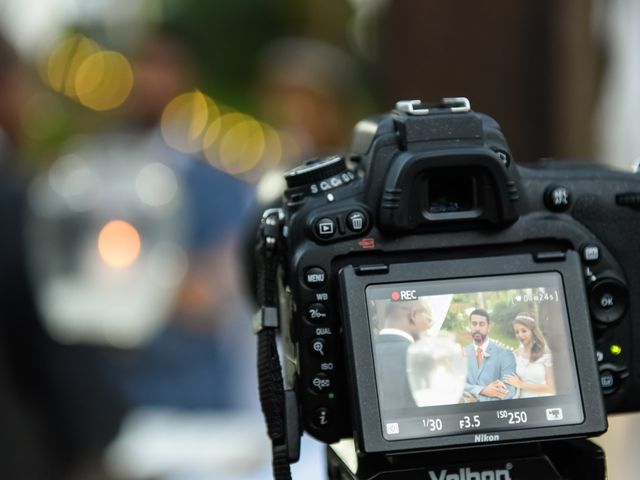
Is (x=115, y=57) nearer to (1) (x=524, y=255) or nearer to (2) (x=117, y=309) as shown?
(2) (x=117, y=309)

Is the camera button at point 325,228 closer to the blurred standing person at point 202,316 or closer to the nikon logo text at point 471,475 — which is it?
the nikon logo text at point 471,475

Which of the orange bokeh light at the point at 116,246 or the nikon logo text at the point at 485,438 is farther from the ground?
the nikon logo text at the point at 485,438

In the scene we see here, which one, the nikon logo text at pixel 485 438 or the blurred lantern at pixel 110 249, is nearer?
the nikon logo text at pixel 485 438

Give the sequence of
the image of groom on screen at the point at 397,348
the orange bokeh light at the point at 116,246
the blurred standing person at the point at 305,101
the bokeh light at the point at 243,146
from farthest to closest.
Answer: the bokeh light at the point at 243,146, the blurred standing person at the point at 305,101, the orange bokeh light at the point at 116,246, the image of groom on screen at the point at 397,348

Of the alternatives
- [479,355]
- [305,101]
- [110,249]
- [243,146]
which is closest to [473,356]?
[479,355]

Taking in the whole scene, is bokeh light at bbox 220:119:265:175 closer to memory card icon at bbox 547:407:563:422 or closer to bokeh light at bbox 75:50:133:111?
bokeh light at bbox 75:50:133:111

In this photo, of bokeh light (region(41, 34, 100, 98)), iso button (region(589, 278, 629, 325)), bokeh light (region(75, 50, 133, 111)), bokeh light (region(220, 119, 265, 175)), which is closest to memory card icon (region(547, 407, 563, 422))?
iso button (region(589, 278, 629, 325))

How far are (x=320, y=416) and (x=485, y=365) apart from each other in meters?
0.29

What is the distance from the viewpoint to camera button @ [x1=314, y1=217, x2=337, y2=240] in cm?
221

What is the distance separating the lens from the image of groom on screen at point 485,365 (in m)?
2.17

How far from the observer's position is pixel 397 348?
2.15 meters

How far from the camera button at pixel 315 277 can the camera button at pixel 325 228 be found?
0.06 metres

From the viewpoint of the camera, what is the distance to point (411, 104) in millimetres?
2268

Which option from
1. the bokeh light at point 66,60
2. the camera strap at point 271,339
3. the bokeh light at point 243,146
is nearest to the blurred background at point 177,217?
the camera strap at point 271,339
